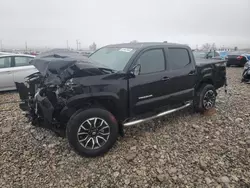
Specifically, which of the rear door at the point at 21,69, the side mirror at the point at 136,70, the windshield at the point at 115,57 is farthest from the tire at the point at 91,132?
the rear door at the point at 21,69

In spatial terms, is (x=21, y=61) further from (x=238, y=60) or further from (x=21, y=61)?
(x=238, y=60)

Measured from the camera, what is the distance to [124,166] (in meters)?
3.01

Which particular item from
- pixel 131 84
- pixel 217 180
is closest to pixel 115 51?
pixel 131 84

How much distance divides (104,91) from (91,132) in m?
0.67

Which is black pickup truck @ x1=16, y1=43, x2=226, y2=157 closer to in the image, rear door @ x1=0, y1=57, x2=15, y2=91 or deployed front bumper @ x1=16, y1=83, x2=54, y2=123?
deployed front bumper @ x1=16, y1=83, x2=54, y2=123

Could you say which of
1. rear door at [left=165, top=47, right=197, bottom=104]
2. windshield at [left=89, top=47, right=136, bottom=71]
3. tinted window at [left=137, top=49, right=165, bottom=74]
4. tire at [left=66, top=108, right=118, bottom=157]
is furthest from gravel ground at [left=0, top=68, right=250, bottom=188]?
windshield at [left=89, top=47, right=136, bottom=71]

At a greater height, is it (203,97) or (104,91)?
(104,91)

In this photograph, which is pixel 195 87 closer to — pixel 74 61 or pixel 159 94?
pixel 159 94

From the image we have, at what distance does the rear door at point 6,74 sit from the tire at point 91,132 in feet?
16.4

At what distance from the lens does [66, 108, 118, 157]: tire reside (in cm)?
296

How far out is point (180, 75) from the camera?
4145mm

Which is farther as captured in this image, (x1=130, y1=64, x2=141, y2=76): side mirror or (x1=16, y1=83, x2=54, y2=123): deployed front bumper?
(x1=130, y1=64, x2=141, y2=76): side mirror

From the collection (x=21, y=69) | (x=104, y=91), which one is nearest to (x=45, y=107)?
(x=104, y=91)

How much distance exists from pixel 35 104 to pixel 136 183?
2.08 meters
